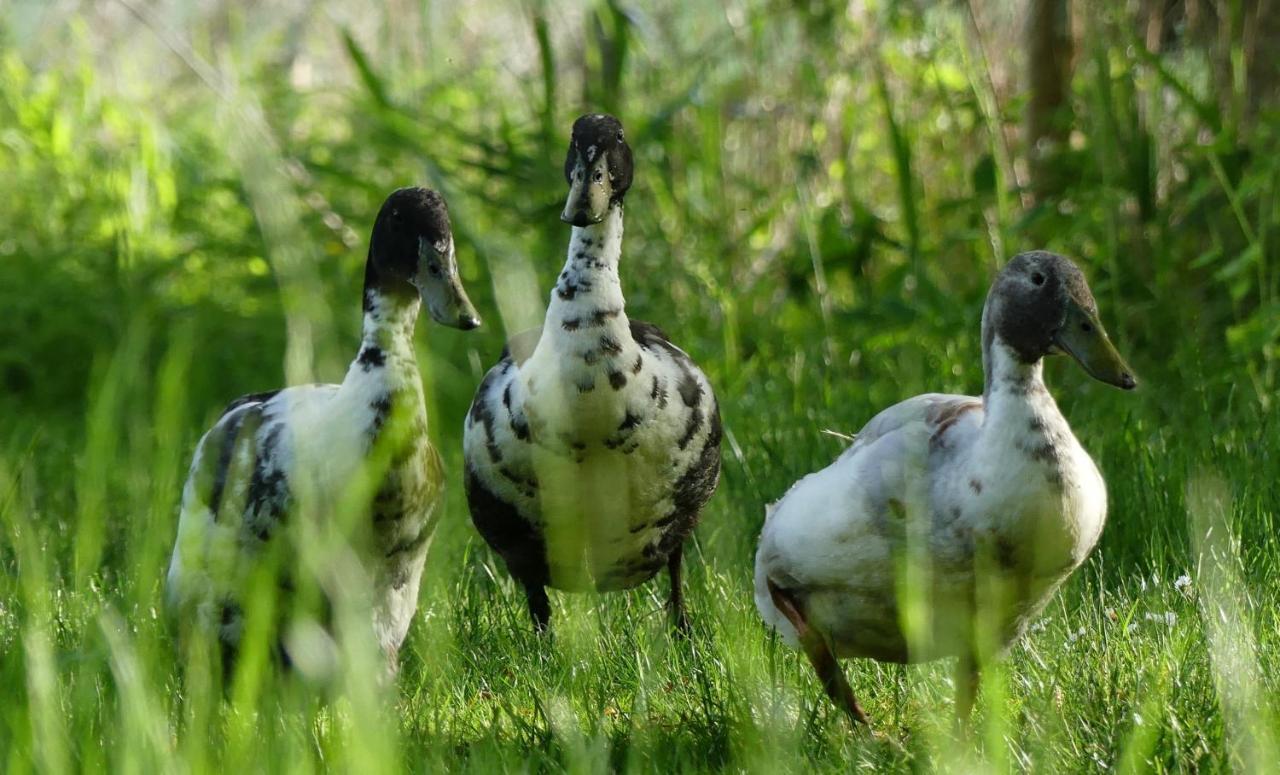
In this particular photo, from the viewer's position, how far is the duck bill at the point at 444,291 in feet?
12.3

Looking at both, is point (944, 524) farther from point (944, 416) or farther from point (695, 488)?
point (695, 488)

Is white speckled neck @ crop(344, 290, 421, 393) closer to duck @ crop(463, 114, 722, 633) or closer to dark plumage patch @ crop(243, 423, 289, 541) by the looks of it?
dark plumage patch @ crop(243, 423, 289, 541)

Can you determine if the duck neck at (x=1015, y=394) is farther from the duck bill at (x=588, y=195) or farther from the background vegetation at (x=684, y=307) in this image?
the duck bill at (x=588, y=195)

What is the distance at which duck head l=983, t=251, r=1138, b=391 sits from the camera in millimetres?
3438

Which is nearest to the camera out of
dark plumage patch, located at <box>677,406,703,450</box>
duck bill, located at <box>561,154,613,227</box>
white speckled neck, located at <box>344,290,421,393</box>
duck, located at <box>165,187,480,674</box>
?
duck, located at <box>165,187,480,674</box>

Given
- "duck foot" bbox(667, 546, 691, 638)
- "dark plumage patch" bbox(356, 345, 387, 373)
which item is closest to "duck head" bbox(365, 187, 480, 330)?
"dark plumage patch" bbox(356, 345, 387, 373)

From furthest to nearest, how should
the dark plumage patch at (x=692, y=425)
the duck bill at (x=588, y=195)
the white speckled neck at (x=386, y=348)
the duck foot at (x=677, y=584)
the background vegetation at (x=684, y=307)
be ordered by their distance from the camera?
1. the duck foot at (x=677, y=584)
2. the dark plumage patch at (x=692, y=425)
3. the duck bill at (x=588, y=195)
4. the white speckled neck at (x=386, y=348)
5. the background vegetation at (x=684, y=307)

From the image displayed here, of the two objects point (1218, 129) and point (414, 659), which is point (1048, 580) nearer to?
point (414, 659)

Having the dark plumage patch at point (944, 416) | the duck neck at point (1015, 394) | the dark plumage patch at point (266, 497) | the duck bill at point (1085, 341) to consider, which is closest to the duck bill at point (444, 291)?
the dark plumage patch at point (266, 497)

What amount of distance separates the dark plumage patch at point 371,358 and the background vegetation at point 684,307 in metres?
0.35

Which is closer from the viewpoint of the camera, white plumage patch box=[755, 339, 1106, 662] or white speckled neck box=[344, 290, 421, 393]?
white plumage patch box=[755, 339, 1106, 662]

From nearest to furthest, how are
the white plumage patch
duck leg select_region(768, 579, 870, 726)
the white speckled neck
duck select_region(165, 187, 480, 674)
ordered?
1. the white plumage patch
2. duck leg select_region(768, 579, 870, 726)
3. duck select_region(165, 187, 480, 674)
4. the white speckled neck

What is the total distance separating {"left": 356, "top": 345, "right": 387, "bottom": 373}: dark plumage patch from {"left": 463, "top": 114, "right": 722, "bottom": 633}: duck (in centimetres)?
44

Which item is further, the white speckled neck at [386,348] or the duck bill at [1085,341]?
the white speckled neck at [386,348]
